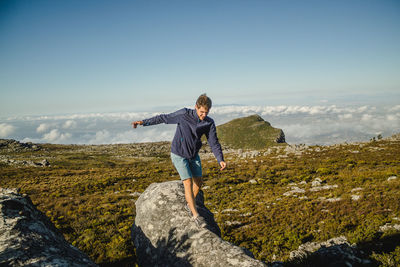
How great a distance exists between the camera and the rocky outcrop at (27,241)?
351 centimetres

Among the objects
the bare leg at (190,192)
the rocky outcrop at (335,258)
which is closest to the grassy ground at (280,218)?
the rocky outcrop at (335,258)

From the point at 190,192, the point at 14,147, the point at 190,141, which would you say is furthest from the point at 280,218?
the point at 14,147

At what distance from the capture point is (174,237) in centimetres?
624

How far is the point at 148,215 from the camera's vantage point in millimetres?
7488

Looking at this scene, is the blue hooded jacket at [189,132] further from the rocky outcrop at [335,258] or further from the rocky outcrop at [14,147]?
the rocky outcrop at [14,147]

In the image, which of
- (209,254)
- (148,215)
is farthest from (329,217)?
(148,215)

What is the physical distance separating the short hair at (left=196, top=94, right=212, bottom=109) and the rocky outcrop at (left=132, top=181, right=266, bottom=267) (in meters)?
3.81

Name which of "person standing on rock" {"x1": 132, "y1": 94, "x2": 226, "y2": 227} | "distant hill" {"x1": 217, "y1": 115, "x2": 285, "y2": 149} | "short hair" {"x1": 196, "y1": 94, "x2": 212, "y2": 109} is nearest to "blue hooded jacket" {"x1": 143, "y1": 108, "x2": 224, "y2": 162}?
"person standing on rock" {"x1": 132, "y1": 94, "x2": 226, "y2": 227}

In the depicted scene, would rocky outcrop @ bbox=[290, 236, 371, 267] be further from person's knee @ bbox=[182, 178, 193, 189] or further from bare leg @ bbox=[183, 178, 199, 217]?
person's knee @ bbox=[182, 178, 193, 189]

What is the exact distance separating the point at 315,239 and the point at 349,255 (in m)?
3.40

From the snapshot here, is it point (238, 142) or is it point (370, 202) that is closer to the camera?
point (370, 202)

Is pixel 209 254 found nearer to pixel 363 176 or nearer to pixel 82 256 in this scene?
pixel 82 256

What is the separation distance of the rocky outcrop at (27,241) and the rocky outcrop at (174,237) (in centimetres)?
243

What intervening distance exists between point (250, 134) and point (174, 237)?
128 meters
